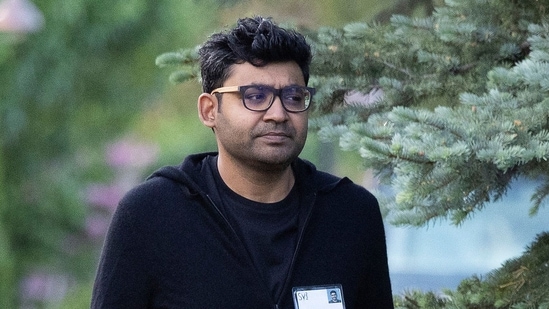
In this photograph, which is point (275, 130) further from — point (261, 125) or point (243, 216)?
point (243, 216)

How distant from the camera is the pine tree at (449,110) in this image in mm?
3275

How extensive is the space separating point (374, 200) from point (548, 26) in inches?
37.7

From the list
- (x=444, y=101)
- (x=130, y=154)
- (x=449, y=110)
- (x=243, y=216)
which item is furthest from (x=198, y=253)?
(x=130, y=154)

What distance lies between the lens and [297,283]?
3088mm

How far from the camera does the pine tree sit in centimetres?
328

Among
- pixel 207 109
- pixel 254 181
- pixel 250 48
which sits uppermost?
pixel 250 48

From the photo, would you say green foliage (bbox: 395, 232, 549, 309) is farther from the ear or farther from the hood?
the ear

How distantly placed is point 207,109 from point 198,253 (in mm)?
403

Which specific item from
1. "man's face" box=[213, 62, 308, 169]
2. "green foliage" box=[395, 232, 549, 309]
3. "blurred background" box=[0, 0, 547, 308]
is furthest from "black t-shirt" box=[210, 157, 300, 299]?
"blurred background" box=[0, 0, 547, 308]

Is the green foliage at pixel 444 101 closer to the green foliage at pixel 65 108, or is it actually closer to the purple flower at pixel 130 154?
the green foliage at pixel 65 108

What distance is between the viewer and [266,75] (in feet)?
10.3

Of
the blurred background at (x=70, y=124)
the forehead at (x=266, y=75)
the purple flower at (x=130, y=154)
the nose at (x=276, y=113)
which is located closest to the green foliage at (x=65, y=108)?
the blurred background at (x=70, y=124)

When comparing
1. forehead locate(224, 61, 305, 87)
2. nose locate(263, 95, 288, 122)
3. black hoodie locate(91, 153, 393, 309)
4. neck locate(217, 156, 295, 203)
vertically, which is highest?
forehead locate(224, 61, 305, 87)

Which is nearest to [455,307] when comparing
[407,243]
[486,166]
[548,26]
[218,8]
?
[486,166]
